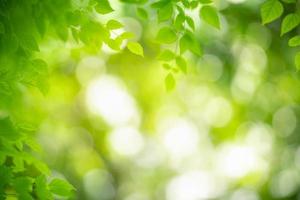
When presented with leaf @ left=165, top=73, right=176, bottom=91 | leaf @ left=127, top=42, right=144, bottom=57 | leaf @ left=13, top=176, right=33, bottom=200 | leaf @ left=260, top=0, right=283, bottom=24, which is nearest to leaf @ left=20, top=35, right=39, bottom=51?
leaf @ left=127, top=42, right=144, bottom=57

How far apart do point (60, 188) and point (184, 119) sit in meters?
10.5

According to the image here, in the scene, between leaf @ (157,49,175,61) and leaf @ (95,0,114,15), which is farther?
leaf @ (157,49,175,61)

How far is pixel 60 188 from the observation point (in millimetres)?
1939

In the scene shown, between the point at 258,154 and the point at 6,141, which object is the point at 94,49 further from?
the point at 258,154

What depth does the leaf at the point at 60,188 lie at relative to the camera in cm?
194

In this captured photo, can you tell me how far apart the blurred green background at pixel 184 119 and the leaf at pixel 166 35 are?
6.93 metres

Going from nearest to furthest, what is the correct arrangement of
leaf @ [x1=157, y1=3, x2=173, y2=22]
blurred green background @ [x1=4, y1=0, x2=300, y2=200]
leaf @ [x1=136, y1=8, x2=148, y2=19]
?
leaf @ [x1=157, y1=3, x2=173, y2=22] < leaf @ [x1=136, y1=8, x2=148, y2=19] < blurred green background @ [x1=4, y1=0, x2=300, y2=200]

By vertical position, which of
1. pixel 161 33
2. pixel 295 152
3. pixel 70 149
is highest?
pixel 70 149

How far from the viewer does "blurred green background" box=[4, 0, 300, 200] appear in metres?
9.93

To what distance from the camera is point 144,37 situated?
1066 cm

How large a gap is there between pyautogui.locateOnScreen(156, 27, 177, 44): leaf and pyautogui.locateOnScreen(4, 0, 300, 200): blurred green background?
22.7ft

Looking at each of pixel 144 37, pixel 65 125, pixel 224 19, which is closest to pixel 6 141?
pixel 224 19

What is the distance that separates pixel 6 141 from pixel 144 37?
8.85 metres

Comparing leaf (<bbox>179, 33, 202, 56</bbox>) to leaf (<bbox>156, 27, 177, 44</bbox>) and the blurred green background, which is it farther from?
the blurred green background
